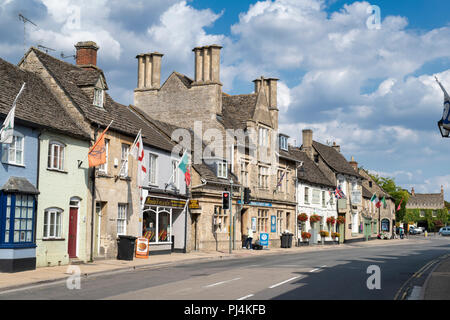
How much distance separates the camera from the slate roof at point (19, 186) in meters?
20.1

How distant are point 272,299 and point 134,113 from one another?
25.8 m

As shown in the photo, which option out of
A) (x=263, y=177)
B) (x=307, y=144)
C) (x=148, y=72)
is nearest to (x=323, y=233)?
(x=307, y=144)

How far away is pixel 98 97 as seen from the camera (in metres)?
27.8

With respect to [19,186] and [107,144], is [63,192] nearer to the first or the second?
[19,186]

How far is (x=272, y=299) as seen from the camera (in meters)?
13.3

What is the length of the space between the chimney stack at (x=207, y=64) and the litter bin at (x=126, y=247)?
1772cm

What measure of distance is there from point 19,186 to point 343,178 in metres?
45.1

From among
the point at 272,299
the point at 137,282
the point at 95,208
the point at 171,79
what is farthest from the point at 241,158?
the point at 272,299

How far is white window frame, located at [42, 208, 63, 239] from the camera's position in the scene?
22.6 meters

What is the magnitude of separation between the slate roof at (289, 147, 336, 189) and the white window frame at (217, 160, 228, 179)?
14.6 meters

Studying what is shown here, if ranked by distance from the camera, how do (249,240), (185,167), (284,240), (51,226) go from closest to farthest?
(51,226) < (185,167) < (249,240) < (284,240)

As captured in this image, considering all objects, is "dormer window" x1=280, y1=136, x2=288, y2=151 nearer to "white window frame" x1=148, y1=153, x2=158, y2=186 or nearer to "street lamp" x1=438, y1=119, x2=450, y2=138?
"white window frame" x1=148, y1=153, x2=158, y2=186

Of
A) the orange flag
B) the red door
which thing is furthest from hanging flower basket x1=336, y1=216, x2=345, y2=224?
the orange flag

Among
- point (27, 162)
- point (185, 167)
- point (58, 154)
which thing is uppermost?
point (185, 167)
